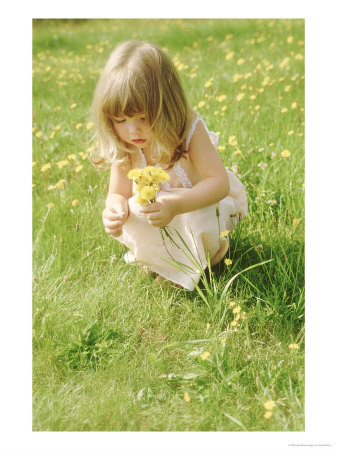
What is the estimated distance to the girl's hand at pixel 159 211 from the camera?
1452 millimetres

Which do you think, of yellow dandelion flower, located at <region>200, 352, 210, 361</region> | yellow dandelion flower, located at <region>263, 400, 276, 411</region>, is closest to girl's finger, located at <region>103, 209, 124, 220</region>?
yellow dandelion flower, located at <region>200, 352, 210, 361</region>

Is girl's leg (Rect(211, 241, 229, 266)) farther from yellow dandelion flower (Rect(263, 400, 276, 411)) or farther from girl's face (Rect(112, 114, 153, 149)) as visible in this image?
yellow dandelion flower (Rect(263, 400, 276, 411))

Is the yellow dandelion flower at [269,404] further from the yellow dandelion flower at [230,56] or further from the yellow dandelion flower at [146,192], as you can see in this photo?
the yellow dandelion flower at [230,56]

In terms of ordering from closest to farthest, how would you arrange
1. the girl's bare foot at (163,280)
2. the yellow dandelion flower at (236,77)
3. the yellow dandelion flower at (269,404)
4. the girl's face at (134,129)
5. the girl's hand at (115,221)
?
the yellow dandelion flower at (269,404) → the girl's face at (134,129) → the girl's hand at (115,221) → the girl's bare foot at (163,280) → the yellow dandelion flower at (236,77)

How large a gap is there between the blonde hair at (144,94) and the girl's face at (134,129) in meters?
Answer: 0.02

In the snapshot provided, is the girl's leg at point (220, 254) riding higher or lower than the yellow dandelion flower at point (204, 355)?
higher

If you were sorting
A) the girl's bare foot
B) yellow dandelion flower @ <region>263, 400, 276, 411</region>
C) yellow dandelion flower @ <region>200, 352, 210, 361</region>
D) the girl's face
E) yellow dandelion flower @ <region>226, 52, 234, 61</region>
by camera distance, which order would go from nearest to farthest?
yellow dandelion flower @ <region>263, 400, 276, 411</region>, yellow dandelion flower @ <region>200, 352, 210, 361</region>, the girl's face, the girl's bare foot, yellow dandelion flower @ <region>226, 52, 234, 61</region>

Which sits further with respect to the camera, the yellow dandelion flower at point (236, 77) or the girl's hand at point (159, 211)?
the yellow dandelion flower at point (236, 77)

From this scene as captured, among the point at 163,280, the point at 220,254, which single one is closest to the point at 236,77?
the point at 220,254

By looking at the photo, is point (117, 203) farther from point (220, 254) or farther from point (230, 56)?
point (230, 56)

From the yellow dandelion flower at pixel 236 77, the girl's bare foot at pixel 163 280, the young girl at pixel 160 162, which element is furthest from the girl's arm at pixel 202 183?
the yellow dandelion flower at pixel 236 77

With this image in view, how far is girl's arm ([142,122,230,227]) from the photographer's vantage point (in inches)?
60.6

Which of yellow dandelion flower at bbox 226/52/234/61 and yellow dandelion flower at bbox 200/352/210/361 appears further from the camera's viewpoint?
yellow dandelion flower at bbox 226/52/234/61
